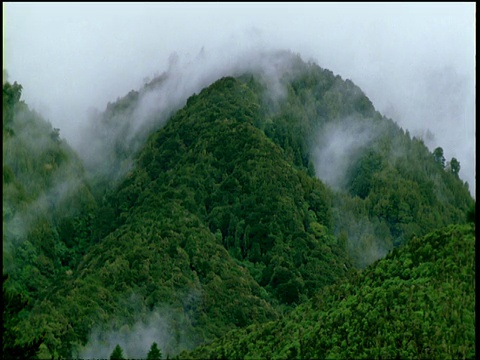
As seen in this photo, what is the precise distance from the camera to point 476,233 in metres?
29.7

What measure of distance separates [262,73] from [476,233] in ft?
144

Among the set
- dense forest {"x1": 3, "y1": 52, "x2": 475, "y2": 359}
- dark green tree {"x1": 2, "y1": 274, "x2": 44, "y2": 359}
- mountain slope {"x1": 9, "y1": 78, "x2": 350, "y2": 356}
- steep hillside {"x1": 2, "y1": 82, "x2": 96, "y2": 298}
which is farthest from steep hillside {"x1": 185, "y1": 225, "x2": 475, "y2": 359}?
steep hillside {"x1": 2, "y1": 82, "x2": 96, "y2": 298}

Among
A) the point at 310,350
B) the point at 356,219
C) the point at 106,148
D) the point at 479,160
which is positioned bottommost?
the point at 310,350

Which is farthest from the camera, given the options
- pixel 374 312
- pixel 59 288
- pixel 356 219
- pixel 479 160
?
pixel 356 219

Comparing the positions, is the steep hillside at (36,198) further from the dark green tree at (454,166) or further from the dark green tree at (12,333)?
the dark green tree at (454,166)

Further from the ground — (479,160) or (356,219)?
(356,219)

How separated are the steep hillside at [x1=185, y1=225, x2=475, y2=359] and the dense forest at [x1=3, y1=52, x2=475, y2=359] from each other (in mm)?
61

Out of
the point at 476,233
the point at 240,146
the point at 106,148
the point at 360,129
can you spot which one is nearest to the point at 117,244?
the point at 240,146

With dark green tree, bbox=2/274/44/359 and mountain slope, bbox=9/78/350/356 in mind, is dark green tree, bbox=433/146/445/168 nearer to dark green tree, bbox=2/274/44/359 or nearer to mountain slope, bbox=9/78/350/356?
mountain slope, bbox=9/78/350/356

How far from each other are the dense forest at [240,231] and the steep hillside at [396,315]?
6 centimetres

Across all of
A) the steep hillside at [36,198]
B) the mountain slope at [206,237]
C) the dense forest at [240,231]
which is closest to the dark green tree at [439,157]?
the dense forest at [240,231]

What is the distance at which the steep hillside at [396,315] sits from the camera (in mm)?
29672

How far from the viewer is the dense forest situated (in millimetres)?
32125

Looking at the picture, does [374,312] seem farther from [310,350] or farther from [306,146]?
[306,146]
